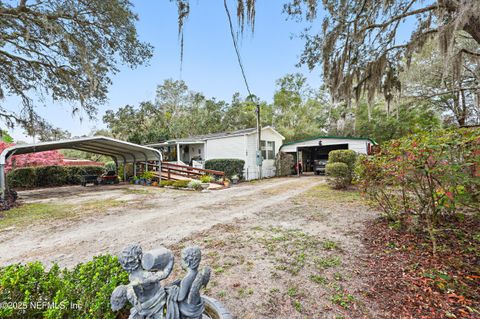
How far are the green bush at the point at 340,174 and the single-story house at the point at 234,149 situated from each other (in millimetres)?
6432

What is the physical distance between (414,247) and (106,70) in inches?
437

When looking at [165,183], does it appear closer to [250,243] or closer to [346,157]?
[250,243]

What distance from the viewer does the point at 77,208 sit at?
7012 mm

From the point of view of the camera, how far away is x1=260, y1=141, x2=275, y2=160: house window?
16.0 m

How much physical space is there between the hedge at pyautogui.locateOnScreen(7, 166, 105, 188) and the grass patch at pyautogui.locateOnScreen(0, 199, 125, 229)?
8.13 meters

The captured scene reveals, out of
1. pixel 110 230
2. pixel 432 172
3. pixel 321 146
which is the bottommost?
pixel 110 230

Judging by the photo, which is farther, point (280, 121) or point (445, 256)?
point (280, 121)

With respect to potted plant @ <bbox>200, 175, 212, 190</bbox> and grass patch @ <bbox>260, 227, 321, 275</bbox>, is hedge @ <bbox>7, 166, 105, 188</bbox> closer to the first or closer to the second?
potted plant @ <bbox>200, 175, 212, 190</bbox>

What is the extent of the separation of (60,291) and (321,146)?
55.6 ft

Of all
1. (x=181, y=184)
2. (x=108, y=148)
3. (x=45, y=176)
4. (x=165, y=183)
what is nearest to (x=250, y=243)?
(x=181, y=184)

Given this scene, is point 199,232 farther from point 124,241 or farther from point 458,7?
point 458,7

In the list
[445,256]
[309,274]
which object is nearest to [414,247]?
[445,256]

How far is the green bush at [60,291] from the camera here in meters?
1.44

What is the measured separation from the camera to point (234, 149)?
14.8 meters
